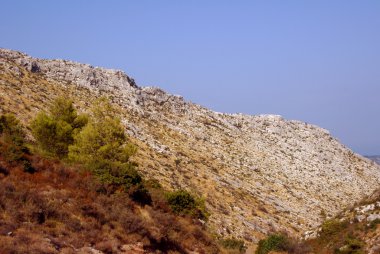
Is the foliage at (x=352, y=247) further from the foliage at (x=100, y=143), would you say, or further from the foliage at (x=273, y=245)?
the foliage at (x=100, y=143)

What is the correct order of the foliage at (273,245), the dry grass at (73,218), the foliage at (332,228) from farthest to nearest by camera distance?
the foliage at (332,228), the foliage at (273,245), the dry grass at (73,218)

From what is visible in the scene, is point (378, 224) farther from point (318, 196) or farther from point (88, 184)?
point (318, 196)

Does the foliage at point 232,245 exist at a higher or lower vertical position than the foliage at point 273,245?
lower

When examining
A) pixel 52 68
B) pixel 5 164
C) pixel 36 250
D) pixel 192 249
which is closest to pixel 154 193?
pixel 192 249

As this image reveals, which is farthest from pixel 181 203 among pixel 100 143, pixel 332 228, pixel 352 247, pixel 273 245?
pixel 332 228

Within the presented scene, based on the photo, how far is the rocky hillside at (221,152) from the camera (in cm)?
5194

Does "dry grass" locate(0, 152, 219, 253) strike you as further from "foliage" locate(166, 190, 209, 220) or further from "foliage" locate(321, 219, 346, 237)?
"foliage" locate(321, 219, 346, 237)

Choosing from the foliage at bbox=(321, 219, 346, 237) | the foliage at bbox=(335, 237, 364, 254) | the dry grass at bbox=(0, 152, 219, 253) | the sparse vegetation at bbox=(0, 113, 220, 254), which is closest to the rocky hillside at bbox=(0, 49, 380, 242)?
the foliage at bbox=(321, 219, 346, 237)

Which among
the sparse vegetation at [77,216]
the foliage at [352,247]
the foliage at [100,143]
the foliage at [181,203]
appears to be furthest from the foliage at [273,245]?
the foliage at [100,143]

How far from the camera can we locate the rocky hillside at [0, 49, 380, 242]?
51938mm

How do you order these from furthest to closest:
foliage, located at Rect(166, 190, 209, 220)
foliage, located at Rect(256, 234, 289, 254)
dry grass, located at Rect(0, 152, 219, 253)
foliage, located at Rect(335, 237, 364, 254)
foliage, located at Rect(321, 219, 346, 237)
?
foliage, located at Rect(321, 219, 346, 237) < foliage, located at Rect(256, 234, 289, 254) < foliage, located at Rect(335, 237, 364, 254) < foliage, located at Rect(166, 190, 209, 220) < dry grass, located at Rect(0, 152, 219, 253)

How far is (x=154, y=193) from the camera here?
83.3ft

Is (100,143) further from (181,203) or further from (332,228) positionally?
(332,228)

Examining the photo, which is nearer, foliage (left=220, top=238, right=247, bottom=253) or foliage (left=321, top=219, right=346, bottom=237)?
foliage (left=220, top=238, right=247, bottom=253)
